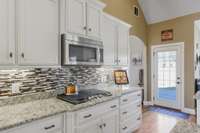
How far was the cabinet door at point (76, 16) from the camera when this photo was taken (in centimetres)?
226

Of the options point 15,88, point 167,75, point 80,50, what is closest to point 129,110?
point 80,50

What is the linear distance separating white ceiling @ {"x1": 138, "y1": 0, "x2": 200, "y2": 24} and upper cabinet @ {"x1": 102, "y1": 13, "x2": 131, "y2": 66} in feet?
6.82

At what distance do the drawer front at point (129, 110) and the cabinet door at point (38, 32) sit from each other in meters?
1.60

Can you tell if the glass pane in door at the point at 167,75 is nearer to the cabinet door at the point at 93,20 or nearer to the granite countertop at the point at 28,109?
the cabinet door at the point at 93,20

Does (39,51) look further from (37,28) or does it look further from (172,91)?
(172,91)

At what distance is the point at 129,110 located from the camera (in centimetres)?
305

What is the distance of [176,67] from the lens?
5.02 metres

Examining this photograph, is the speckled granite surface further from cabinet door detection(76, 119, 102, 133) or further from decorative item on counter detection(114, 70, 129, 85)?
decorative item on counter detection(114, 70, 129, 85)

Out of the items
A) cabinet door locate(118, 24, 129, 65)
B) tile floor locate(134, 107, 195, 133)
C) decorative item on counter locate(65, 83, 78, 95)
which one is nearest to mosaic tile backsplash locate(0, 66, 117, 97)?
decorative item on counter locate(65, 83, 78, 95)

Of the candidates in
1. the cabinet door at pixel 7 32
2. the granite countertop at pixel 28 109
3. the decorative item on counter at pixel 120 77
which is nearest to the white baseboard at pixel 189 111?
the decorative item on counter at pixel 120 77

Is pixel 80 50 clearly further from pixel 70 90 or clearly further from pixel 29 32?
pixel 29 32

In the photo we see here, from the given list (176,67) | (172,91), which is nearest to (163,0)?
(176,67)

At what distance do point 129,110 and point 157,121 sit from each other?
1.47 meters

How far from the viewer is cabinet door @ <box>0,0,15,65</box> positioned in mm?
1567
